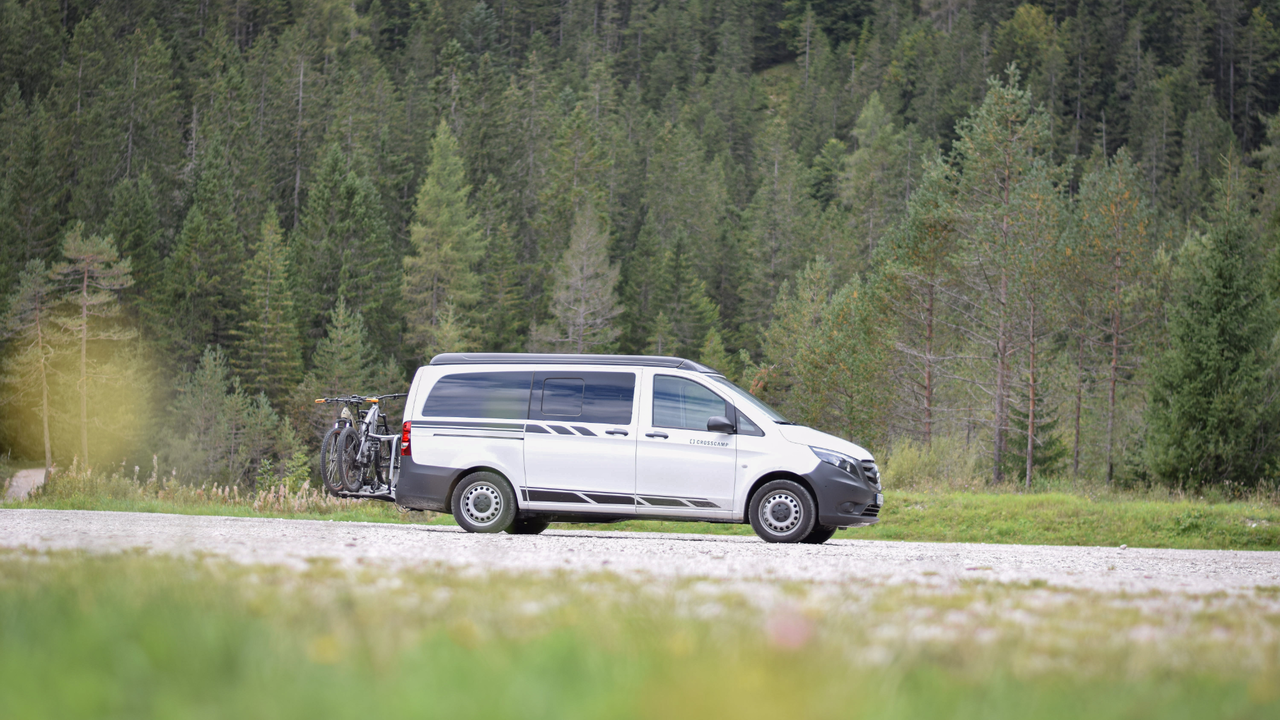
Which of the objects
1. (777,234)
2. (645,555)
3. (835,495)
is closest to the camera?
(645,555)

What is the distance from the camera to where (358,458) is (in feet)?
43.6

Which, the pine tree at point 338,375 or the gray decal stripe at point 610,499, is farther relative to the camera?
the pine tree at point 338,375

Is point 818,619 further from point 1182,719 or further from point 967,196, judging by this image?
point 967,196

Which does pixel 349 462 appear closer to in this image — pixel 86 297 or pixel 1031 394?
pixel 1031 394

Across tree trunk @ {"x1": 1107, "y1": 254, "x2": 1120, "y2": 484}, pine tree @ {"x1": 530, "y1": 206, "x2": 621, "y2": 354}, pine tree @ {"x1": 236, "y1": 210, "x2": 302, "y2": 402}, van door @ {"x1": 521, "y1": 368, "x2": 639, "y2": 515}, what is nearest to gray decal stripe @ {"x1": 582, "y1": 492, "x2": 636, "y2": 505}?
van door @ {"x1": 521, "y1": 368, "x2": 639, "y2": 515}

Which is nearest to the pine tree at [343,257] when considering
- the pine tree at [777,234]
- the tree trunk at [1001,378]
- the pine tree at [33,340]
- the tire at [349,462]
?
the pine tree at [33,340]

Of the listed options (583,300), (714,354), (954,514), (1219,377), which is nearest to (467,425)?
(954,514)

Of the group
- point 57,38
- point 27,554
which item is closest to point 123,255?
point 57,38

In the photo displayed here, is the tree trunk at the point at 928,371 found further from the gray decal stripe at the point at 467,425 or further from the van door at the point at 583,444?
the gray decal stripe at the point at 467,425

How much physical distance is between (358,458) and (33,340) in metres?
47.7

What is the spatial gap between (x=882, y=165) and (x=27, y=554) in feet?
275

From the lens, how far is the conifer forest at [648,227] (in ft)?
105

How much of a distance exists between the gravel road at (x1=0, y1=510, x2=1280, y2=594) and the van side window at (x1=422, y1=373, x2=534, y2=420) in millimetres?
1362

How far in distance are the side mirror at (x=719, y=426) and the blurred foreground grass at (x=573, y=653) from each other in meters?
6.46
